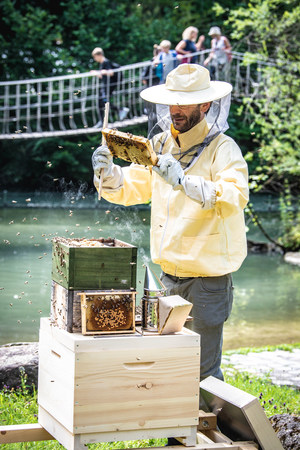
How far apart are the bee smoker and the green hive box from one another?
0.52 ft

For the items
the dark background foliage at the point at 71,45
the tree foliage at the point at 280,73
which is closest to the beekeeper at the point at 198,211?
the tree foliage at the point at 280,73

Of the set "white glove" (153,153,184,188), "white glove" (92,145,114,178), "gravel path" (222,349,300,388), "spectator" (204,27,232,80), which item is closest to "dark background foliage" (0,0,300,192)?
"spectator" (204,27,232,80)

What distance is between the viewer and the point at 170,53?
567 inches

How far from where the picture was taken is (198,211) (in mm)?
3402

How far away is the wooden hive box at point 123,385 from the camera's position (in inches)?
Result: 101

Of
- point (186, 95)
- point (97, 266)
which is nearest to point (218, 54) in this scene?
point (186, 95)

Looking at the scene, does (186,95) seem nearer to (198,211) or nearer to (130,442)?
(198,211)

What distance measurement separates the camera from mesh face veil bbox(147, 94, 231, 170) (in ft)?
11.5

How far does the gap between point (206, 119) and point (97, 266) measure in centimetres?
124

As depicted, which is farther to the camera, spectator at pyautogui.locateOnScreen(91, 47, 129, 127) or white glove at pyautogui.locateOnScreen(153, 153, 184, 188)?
spectator at pyautogui.locateOnScreen(91, 47, 129, 127)

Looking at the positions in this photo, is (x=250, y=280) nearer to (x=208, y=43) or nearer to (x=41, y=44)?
(x=41, y=44)

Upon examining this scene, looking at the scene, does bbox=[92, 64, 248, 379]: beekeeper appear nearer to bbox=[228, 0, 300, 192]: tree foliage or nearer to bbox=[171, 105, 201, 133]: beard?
bbox=[171, 105, 201, 133]: beard

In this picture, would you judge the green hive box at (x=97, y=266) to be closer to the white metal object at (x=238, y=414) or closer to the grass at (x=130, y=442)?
the white metal object at (x=238, y=414)

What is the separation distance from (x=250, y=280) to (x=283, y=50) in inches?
172
